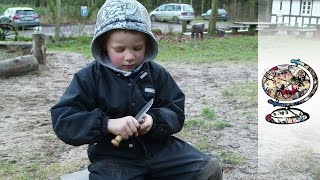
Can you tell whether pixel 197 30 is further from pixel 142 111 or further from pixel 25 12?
pixel 142 111

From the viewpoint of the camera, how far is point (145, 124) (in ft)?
5.40

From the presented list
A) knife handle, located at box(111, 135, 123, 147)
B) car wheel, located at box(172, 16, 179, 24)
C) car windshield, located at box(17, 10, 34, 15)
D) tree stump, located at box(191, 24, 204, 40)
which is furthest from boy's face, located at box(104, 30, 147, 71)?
car wheel, located at box(172, 16, 179, 24)

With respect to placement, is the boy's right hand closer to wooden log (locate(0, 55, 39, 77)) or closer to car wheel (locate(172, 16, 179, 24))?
wooden log (locate(0, 55, 39, 77))

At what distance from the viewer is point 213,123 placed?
4043 mm

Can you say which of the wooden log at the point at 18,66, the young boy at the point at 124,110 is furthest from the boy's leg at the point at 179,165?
the wooden log at the point at 18,66

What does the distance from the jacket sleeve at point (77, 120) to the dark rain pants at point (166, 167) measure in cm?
13


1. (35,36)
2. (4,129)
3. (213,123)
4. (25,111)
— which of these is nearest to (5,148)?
(4,129)

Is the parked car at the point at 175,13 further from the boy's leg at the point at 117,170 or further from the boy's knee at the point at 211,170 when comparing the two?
the boy's leg at the point at 117,170

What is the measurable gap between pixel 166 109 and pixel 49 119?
2754mm

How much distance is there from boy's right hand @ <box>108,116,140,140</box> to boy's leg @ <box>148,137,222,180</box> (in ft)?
0.73

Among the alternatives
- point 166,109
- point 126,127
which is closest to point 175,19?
point 166,109

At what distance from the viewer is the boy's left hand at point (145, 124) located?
1642 millimetres

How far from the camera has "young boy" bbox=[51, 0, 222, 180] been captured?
5.46 feet

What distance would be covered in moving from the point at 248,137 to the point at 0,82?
3.96m
